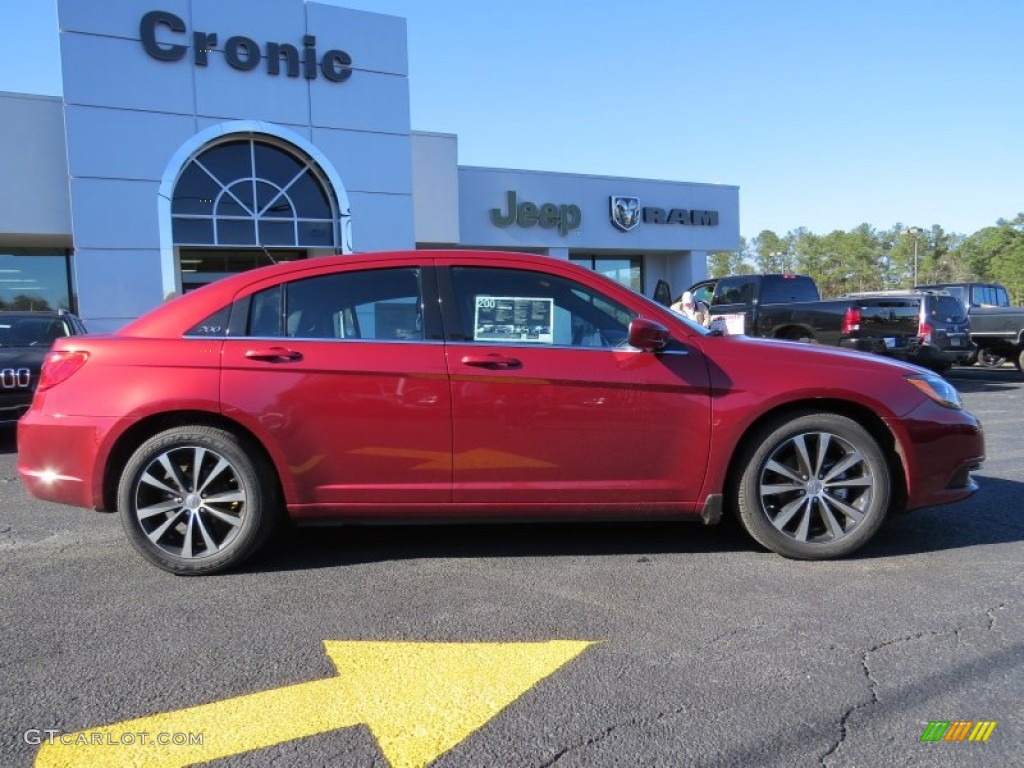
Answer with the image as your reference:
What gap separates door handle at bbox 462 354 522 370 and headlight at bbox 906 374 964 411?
2116 millimetres

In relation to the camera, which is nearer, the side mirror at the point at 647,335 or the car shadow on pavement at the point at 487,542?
the side mirror at the point at 647,335

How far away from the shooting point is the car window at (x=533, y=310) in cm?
386

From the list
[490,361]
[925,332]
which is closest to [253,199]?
[925,332]

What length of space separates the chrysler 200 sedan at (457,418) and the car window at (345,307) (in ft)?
0.04

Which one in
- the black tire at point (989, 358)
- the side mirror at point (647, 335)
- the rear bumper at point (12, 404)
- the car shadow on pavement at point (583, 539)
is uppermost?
the side mirror at point (647, 335)

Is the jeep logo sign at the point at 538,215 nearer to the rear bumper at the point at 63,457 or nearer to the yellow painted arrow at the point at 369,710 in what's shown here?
the rear bumper at the point at 63,457

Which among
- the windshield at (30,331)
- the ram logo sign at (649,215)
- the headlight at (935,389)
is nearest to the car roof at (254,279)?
the headlight at (935,389)

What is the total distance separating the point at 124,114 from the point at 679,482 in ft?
50.4

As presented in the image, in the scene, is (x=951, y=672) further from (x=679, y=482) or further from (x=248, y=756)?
(x=248, y=756)

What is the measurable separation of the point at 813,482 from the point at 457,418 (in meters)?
1.90

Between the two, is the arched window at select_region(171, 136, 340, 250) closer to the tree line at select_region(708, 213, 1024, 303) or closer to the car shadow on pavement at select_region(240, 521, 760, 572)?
the car shadow on pavement at select_region(240, 521, 760, 572)

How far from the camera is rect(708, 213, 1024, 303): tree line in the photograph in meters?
64.1

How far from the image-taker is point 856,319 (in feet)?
38.1

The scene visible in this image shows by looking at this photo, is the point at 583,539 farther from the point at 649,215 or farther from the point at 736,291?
the point at 649,215
